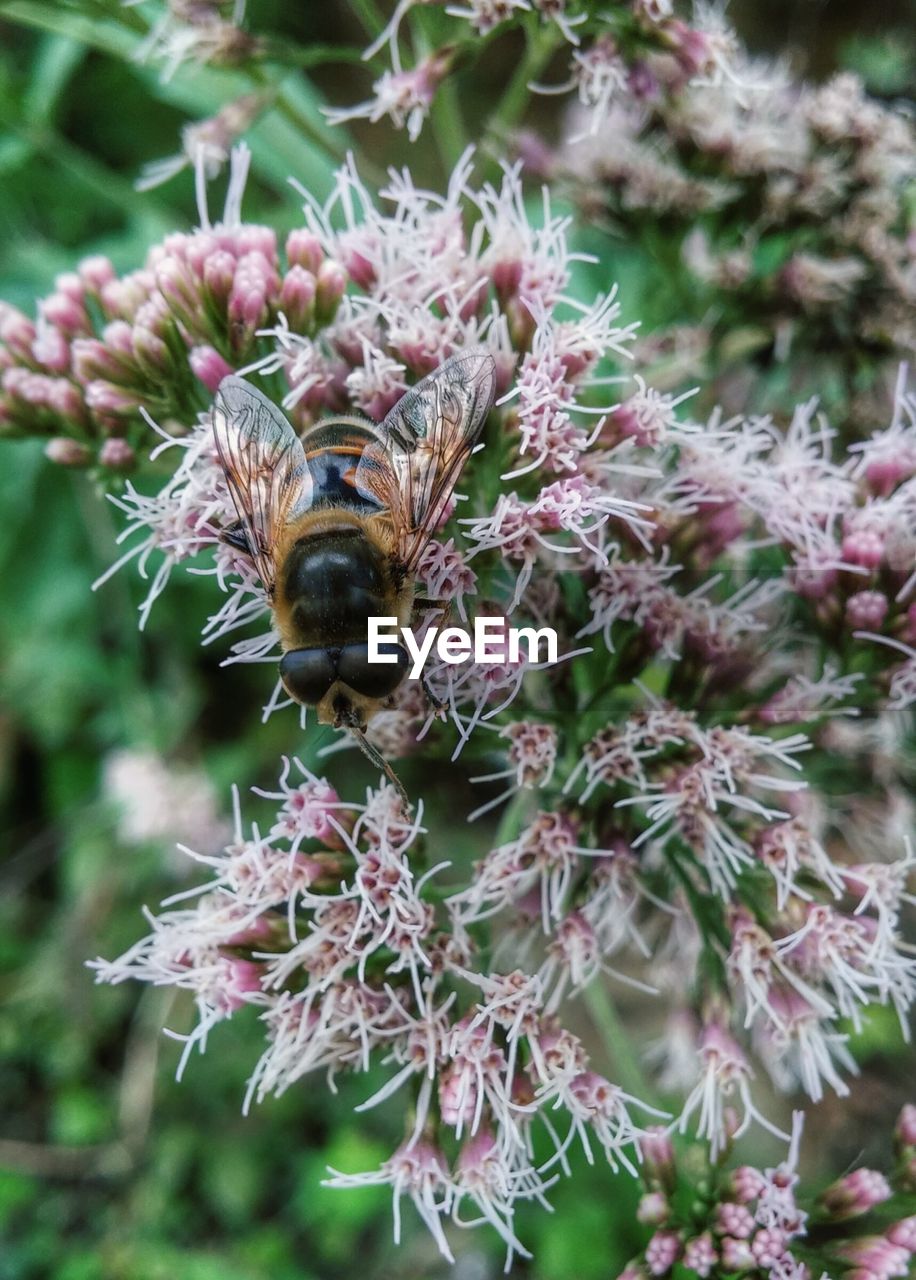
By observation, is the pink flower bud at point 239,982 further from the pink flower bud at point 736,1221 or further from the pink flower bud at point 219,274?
the pink flower bud at point 219,274

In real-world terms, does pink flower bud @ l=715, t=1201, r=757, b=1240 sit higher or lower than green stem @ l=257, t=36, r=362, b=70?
lower

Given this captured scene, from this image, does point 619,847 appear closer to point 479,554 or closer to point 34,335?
point 479,554

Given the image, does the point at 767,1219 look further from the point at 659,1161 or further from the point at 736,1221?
the point at 659,1161

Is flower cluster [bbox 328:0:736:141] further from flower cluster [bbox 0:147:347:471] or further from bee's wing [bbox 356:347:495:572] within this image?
bee's wing [bbox 356:347:495:572]

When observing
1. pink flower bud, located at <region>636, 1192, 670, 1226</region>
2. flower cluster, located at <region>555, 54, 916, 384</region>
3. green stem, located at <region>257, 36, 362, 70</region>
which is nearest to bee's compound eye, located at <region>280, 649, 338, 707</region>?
pink flower bud, located at <region>636, 1192, 670, 1226</region>

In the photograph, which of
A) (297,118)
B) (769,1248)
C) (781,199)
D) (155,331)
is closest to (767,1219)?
(769,1248)

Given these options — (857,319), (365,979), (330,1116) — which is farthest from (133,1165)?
(857,319)

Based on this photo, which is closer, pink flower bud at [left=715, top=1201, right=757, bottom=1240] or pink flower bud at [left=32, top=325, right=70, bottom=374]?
pink flower bud at [left=715, top=1201, right=757, bottom=1240]
